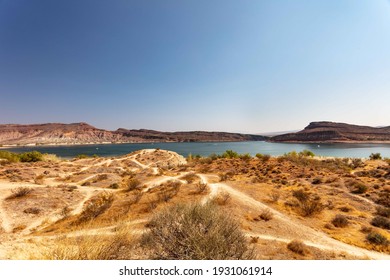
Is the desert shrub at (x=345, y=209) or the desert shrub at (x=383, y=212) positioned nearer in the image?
the desert shrub at (x=383, y=212)

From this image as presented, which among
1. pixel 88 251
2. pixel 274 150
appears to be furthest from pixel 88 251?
pixel 274 150

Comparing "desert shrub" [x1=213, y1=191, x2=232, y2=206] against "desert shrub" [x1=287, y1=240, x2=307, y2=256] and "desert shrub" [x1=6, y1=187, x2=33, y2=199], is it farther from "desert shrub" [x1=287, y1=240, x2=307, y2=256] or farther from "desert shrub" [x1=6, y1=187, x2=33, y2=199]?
"desert shrub" [x1=6, y1=187, x2=33, y2=199]

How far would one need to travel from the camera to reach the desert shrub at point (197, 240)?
3383mm

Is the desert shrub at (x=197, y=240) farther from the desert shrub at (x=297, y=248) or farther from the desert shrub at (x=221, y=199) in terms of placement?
the desert shrub at (x=221, y=199)

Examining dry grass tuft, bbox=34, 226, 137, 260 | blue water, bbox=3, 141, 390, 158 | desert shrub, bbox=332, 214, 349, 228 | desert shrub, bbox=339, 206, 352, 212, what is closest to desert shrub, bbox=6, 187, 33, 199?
dry grass tuft, bbox=34, 226, 137, 260

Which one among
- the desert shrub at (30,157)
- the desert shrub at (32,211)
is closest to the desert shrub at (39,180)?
the desert shrub at (32,211)

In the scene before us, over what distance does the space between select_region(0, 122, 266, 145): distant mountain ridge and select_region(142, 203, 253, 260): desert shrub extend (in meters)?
150

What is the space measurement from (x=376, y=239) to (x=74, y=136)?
19015cm

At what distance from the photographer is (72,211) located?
9562mm

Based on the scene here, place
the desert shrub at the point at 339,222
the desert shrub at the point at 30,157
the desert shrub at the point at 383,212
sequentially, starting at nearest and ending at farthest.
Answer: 1. the desert shrub at the point at 339,222
2. the desert shrub at the point at 383,212
3. the desert shrub at the point at 30,157

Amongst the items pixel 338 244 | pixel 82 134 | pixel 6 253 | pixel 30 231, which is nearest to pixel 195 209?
pixel 6 253

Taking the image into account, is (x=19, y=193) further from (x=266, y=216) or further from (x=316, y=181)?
(x=316, y=181)

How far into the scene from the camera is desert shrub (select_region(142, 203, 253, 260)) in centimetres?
338

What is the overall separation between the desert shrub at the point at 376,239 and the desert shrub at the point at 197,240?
17.6 ft
